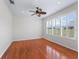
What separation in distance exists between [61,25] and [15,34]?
4.62 m

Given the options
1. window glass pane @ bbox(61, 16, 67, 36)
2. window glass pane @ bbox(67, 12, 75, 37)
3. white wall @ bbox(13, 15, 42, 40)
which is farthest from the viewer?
white wall @ bbox(13, 15, 42, 40)

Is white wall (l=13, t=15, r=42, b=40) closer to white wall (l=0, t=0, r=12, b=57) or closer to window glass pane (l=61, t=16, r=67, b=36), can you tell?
white wall (l=0, t=0, r=12, b=57)

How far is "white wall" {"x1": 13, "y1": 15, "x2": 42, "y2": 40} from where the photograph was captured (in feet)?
25.7

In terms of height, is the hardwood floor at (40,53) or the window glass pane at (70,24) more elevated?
the window glass pane at (70,24)

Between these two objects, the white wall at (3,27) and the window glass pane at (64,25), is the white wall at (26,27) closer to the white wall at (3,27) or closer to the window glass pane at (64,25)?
the white wall at (3,27)

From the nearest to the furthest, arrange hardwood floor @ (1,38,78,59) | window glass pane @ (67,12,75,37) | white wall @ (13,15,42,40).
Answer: hardwood floor @ (1,38,78,59)
window glass pane @ (67,12,75,37)
white wall @ (13,15,42,40)

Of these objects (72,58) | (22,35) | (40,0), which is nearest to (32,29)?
(22,35)

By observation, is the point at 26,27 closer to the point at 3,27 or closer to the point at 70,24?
the point at 3,27

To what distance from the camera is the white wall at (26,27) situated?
7832mm

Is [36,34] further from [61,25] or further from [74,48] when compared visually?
[74,48]

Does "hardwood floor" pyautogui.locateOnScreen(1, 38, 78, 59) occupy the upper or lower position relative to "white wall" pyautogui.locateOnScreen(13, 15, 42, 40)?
lower

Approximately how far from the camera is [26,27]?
830cm

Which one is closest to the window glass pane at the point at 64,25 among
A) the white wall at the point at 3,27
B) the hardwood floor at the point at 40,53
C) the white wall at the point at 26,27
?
the hardwood floor at the point at 40,53

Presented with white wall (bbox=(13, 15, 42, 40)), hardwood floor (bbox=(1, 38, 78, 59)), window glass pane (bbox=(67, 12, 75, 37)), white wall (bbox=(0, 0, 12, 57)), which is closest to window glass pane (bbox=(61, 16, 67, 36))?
window glass pane (bbox=(67, 12, 75, 37))
